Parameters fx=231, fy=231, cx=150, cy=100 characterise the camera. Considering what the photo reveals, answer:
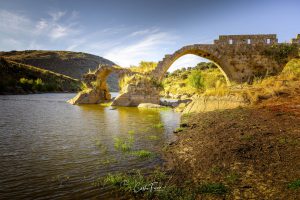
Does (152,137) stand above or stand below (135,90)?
below

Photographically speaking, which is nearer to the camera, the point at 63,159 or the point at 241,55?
the point at 63,159

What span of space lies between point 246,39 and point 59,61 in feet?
460

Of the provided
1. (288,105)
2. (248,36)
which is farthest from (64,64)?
(288,105)

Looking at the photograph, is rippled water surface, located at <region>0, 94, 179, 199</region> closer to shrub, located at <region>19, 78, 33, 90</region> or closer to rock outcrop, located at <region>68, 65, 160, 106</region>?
rock outcrop, located at <region>68, 65, 160, 106</region>

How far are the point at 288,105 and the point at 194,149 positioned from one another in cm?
623

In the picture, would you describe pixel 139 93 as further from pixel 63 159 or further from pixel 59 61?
pixel 59 61

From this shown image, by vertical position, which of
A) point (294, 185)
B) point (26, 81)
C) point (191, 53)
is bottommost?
point (294, 185)

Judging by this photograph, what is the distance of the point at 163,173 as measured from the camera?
573cm

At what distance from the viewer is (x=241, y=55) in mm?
23547

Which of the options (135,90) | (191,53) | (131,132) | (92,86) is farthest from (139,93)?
(131,132)

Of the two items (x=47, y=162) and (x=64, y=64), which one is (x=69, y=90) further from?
(x=47, y=162)

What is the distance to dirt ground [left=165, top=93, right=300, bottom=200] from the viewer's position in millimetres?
4492

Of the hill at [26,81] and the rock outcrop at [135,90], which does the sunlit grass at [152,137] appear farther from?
the hill at [26,81]

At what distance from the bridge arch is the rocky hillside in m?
107
